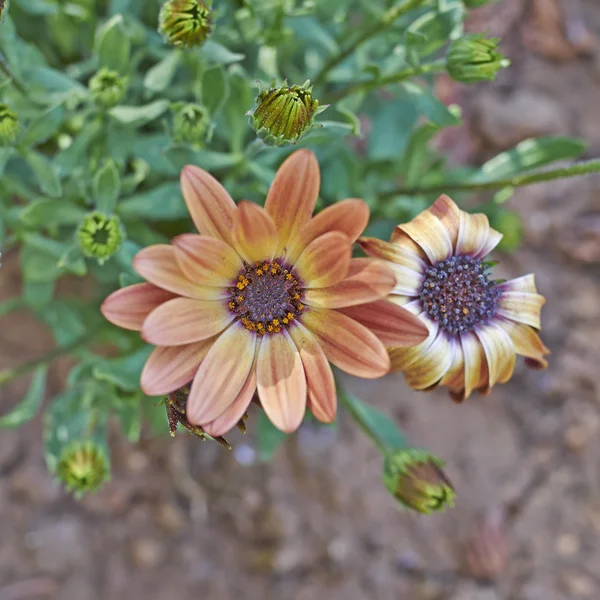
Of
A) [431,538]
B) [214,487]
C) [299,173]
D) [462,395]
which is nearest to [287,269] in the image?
[299,173]

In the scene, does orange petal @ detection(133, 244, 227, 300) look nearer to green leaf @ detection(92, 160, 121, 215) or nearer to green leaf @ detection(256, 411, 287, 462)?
green leaf @ detection(92, 160, 121, 215)

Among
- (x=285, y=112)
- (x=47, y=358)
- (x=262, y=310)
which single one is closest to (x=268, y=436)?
(x=47, y=358)

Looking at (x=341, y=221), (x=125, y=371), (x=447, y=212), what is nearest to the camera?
(x=341, y=221)

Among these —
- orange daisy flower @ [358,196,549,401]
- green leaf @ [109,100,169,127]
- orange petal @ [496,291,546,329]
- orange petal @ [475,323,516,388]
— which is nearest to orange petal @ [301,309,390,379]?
orange daisy flower @ [358,196,549,401]

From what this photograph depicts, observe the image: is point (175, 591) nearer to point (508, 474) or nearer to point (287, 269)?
point (508, 474)

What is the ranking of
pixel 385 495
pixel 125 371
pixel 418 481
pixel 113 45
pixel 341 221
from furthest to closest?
pixel 385 495
pixel 113 45
pixel 125 371
pixel 418 481
pixel 341 221

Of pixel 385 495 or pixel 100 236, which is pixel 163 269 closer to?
pixel 100 236

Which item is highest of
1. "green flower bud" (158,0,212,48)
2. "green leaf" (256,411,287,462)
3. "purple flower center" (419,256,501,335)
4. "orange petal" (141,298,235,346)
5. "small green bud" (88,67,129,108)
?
"green flower bud" (158,0,212,48)

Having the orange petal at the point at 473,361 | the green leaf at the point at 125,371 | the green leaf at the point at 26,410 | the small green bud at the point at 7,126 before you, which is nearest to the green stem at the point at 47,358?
the green leaf at the point at 26,410
